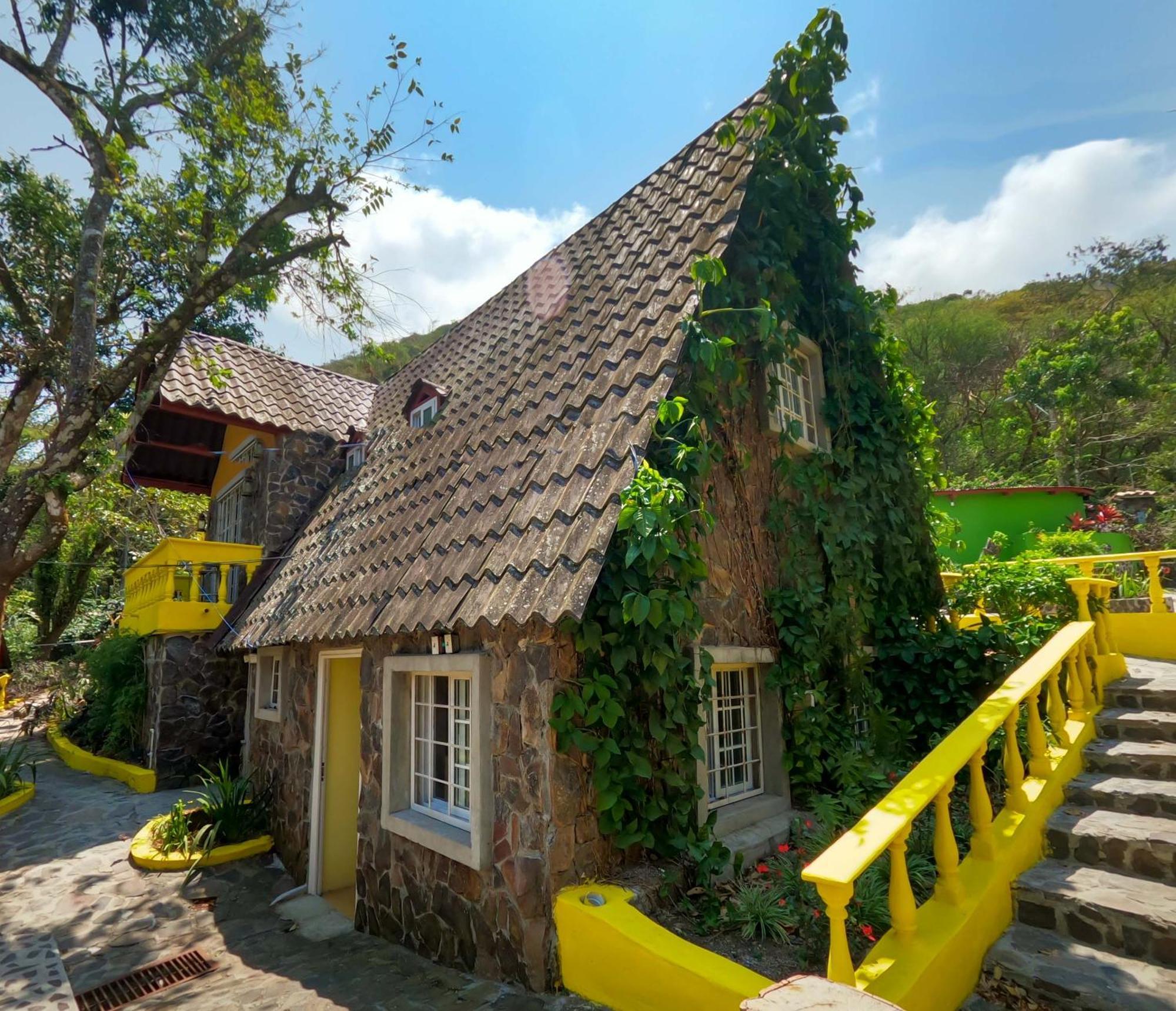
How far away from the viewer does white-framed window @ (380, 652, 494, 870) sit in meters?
4.43

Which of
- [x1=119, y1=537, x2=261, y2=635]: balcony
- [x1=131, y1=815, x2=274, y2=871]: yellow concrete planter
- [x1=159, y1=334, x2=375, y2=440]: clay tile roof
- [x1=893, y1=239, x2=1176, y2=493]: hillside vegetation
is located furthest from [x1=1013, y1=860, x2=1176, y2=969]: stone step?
[x1=893, y1=239, x2=1176, y2=493]: hillside vegetation

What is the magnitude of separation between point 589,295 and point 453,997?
625 cm

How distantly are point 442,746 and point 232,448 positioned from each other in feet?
34.6

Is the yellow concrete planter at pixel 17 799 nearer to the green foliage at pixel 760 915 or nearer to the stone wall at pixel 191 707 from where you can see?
the stone wall at pixel 191 707

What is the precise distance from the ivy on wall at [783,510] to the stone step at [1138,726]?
176cm

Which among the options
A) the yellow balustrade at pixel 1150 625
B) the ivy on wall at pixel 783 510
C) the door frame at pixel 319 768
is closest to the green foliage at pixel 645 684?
the ivy on wall at pixel 783 510

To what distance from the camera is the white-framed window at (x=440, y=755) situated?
14.5 ft

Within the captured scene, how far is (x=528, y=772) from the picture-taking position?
4168 millimetres

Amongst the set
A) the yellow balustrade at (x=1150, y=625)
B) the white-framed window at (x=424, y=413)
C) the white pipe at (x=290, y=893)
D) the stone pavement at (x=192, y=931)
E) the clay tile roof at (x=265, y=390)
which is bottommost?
the white pipe at (x=290, y=893)

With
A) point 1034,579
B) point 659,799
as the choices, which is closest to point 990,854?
point 659,799

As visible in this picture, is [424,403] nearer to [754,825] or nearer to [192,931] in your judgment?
[192,931]

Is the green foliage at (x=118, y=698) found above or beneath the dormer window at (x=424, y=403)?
beneath

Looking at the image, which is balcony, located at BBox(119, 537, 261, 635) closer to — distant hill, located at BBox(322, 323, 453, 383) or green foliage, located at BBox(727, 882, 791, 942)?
distant hill, located at BBox(322, 323, 453, 383)

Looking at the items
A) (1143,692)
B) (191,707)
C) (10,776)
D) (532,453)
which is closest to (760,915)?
(532,453)
